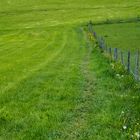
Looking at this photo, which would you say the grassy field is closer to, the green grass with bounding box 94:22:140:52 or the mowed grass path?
the mowed grass path

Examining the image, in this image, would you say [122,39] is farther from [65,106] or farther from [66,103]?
[65,106]

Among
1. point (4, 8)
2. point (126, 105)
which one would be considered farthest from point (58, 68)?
point (4, 8)

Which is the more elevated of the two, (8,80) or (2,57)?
(8,80)

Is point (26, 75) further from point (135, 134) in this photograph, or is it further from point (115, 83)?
point (135, 134)

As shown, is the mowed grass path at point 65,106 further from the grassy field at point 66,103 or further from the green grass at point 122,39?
the green grass at point 122,39

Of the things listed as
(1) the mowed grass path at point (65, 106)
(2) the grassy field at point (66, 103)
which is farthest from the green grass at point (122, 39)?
(1) the mowed grass path at point (65, 106)

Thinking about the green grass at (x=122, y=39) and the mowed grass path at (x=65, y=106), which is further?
the green grass at (x=122, y=39)

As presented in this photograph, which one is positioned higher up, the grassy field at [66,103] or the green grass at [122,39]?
the grassy field at [66,103]

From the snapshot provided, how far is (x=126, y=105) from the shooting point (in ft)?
61.4

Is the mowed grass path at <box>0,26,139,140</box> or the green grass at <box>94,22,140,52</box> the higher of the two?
the mowed grass path at <box>0,26,139,140</box>

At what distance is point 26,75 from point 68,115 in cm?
1225

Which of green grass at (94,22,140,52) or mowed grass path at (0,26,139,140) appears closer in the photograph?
mowed grass path at (0,26,139,140)

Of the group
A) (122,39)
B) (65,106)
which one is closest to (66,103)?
(65,106)

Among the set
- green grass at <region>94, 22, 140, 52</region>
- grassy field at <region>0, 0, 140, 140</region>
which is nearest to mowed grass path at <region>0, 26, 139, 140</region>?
grassy field at <region>0, 0, 140, 140</region>
